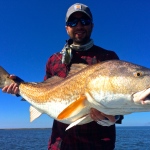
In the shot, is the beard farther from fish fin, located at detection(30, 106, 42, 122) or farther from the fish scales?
fish fin, located at detection(30, 106, 42, 122)

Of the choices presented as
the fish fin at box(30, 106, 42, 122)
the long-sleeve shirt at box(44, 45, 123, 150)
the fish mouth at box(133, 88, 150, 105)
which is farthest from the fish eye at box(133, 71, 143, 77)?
the fish fin at box(30, 106, 42, 122)

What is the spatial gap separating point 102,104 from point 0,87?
126 inches

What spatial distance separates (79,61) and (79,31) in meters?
0.64

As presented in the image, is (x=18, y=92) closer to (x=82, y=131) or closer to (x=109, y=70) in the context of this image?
(x=82, y=131)

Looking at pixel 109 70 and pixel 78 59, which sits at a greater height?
pixel 78 59

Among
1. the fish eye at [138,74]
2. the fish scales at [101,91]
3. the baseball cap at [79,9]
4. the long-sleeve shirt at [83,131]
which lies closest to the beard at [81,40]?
the long-sleeve shirt at [83,131]

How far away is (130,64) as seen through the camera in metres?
4.73

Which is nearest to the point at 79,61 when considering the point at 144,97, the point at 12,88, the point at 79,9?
the point at 79,9

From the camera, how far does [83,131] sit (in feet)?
19.2

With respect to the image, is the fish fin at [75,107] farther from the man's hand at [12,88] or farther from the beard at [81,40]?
the man's hand at [12,88]

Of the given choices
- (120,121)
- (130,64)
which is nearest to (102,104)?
(130,64)

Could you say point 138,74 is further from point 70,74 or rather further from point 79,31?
point 79,31

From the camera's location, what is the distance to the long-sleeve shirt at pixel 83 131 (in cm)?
584

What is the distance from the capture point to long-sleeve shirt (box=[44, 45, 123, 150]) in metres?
5.84
